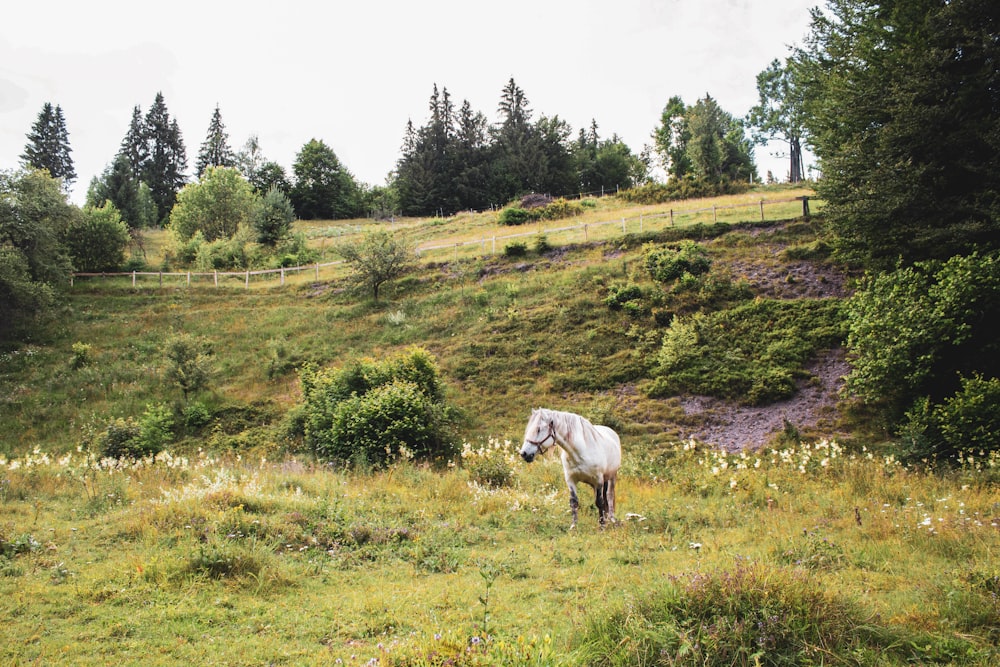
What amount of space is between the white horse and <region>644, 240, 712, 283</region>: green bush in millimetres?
18566

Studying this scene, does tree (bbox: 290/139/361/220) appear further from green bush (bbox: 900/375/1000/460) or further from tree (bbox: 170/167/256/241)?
green bush (bbox: 900/375/1000/460)

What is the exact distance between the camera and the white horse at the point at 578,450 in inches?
348

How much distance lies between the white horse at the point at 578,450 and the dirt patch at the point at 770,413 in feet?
28.8

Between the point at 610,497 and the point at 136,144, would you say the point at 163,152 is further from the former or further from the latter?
the point at 610,497

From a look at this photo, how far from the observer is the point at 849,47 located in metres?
20.7

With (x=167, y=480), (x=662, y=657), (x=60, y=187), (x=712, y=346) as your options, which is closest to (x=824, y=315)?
(x=712, y=346)

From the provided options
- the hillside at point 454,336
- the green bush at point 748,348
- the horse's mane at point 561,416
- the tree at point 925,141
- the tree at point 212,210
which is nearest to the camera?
the horse's mane at point 561,416

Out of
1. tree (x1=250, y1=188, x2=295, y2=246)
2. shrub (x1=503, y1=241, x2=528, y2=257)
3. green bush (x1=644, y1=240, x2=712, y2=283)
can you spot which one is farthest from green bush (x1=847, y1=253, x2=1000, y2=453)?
tree (x1=250, y1=188, x2=295, y2=246)

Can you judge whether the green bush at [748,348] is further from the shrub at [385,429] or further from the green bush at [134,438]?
the green bush at [134,438]

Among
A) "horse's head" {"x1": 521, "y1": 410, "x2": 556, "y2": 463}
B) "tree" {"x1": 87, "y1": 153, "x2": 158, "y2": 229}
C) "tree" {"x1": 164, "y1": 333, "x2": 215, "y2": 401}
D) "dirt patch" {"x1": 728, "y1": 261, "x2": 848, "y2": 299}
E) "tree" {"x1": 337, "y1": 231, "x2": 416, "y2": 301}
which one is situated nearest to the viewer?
"horse's head" {"x1": 521, "y1": 410, "x2": 556, "y2": 463}

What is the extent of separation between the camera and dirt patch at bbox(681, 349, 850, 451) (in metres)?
17.0

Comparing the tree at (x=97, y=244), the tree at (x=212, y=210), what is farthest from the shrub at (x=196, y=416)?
the tree at (x=212, y=210)

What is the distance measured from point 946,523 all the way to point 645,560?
425 cm

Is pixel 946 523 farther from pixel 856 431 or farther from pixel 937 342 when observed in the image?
pixel 856 431
